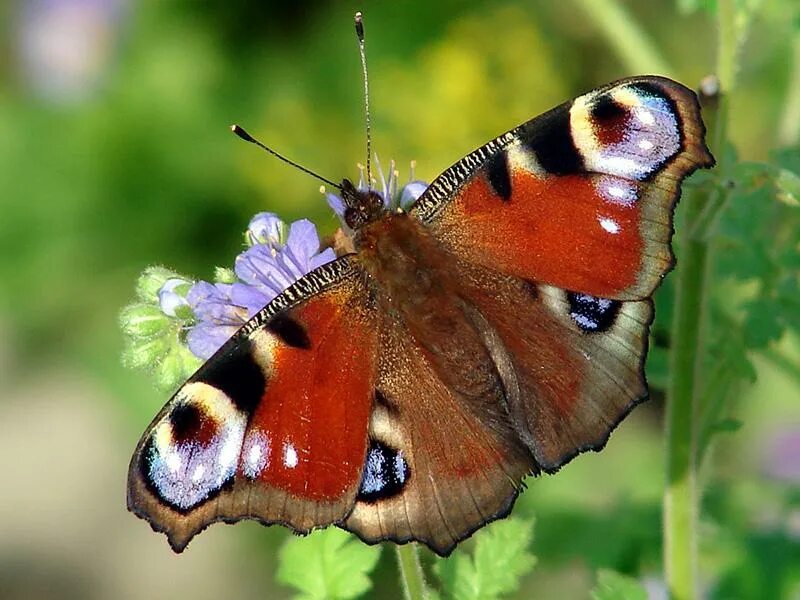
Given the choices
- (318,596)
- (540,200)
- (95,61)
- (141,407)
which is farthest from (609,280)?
(95,61)

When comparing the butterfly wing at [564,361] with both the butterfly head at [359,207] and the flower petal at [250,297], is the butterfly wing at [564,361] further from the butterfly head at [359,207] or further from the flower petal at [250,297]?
the flower petal at [250,297]

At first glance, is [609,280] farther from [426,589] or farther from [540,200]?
[426,589]

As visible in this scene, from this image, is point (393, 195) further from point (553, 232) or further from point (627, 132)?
point (627, 132)

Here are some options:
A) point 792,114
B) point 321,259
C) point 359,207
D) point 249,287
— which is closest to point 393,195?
point 359,207

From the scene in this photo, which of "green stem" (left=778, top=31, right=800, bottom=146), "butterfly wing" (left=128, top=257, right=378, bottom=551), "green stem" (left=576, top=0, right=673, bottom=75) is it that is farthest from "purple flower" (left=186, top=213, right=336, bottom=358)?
"green stem" (left=778, top=31, right=800, bottom=146)

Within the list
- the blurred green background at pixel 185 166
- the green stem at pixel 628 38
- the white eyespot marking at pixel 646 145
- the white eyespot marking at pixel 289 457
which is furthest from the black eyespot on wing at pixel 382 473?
the blurred green background at pixel 185 166

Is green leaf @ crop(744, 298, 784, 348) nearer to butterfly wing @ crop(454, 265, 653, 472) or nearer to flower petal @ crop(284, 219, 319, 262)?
butterfly wing @ crop(454, 265, 653, 472)
